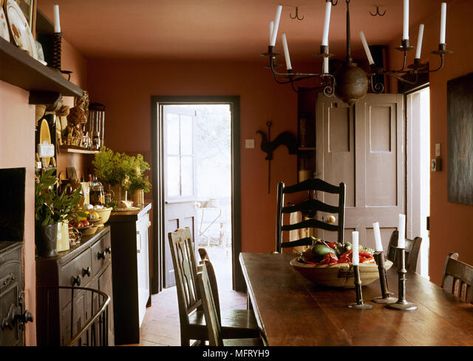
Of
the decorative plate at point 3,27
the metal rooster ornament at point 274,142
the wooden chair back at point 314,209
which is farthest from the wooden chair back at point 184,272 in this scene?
the metal rooster ornament at point 274,142

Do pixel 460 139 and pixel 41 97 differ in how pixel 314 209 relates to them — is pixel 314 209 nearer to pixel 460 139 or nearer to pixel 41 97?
pixel 460 139

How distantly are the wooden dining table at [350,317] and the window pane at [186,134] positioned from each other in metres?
4.12

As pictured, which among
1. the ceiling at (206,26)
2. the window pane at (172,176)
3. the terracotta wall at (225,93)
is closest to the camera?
the ceiling at (206,26)

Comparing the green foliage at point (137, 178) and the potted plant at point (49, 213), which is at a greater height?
the green foliage at point (137, 178)

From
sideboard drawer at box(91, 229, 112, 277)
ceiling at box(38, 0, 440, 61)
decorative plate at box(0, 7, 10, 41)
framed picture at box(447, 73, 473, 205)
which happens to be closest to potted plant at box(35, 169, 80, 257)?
sideboard drawer at box(91, 229, 112, 277)

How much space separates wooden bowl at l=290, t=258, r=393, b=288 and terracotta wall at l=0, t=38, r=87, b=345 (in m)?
1.16

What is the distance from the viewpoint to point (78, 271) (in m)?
2.91

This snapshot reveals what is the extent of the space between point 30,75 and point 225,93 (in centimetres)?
396

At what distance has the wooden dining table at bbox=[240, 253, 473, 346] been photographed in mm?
1675

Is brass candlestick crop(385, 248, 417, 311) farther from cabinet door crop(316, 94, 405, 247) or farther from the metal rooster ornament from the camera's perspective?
the metal rooster ornament

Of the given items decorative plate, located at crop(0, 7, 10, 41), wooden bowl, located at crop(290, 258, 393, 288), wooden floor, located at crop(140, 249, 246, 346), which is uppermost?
decorative plate, located at crop(0, 7, 10, 41)

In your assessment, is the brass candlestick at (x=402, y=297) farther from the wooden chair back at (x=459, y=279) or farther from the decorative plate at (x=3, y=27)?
the decorative plate at (x=3, y=27)

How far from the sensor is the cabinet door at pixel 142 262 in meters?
4.32

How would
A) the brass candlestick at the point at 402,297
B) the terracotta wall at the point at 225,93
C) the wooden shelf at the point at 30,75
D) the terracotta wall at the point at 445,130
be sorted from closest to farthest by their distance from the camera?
the wooden shelf at the point at 30,75
the brass candlestick at the point at 402,297
the terracotta wall at the point at 445,130
the terracotta wall at the point at 225,93
